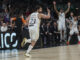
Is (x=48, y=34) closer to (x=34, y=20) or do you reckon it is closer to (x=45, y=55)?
(x=45, y=55)

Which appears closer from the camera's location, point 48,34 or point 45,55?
point 45,55

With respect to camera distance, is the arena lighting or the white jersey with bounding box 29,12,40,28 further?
the arena lighting

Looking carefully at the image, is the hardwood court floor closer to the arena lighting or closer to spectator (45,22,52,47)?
the arena lighting

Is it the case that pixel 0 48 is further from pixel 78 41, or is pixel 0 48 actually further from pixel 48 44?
pixel 78 41

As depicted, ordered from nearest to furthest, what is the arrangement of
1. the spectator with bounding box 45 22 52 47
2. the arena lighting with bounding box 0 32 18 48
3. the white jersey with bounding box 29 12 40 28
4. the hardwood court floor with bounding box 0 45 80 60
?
the hardwood court floor with bounding box 0 45 80 60
the white jersey with bounding box 29 12 40 28
the arena lighting with bounding box 0 32 18 48
the spectator with bounding box 45 22 52 47

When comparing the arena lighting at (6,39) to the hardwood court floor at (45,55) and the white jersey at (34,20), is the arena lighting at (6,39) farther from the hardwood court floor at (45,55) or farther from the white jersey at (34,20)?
the white jersey at (34,20)

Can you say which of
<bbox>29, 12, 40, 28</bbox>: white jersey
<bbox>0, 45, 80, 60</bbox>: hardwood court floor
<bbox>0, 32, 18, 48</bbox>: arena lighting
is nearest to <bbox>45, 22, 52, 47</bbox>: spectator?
<bbox>0, 32, 18, 48</bbox>: arena lighting

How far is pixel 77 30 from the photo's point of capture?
2005 cm

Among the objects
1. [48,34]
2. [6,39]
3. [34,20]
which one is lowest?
[6,39]

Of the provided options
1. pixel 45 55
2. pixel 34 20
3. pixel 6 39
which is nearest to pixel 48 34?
pixel 6 39

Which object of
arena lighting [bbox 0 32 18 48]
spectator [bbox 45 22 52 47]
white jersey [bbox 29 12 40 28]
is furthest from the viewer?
spectator [bbox 45 22 52 47]

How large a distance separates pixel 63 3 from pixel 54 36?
24.1ft

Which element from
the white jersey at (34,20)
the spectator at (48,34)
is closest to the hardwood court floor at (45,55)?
the white jersey at (34,20)

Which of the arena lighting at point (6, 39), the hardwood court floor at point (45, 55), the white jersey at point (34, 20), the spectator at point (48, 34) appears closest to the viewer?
the hardwood court floor at point (45, 55)
